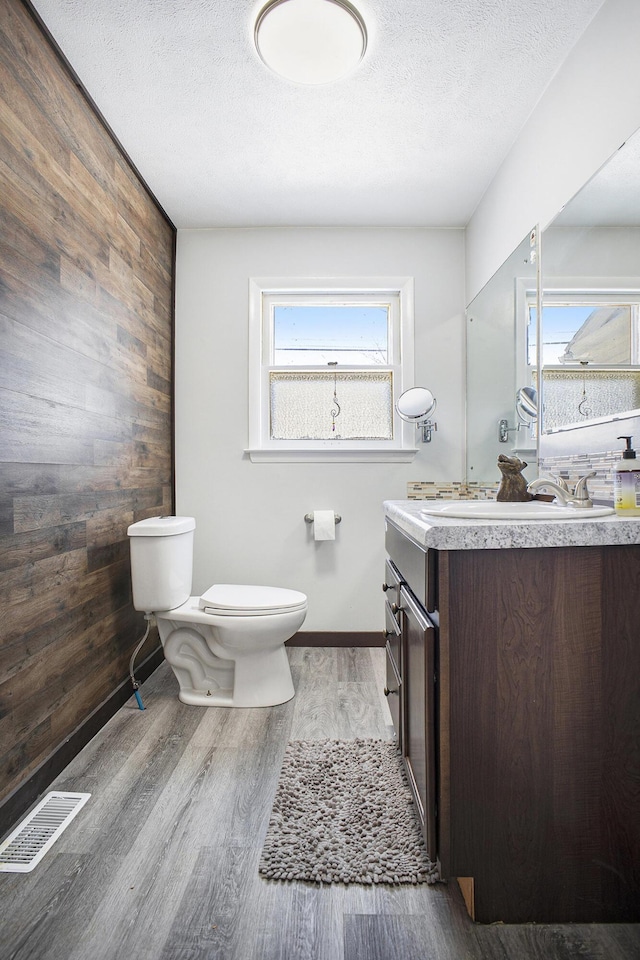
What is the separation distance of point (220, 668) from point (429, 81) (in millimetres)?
2353

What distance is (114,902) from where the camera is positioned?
1.21 meters

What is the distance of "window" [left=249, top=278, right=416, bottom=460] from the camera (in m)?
3.04

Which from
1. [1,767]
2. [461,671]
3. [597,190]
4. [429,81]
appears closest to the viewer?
[461,671]

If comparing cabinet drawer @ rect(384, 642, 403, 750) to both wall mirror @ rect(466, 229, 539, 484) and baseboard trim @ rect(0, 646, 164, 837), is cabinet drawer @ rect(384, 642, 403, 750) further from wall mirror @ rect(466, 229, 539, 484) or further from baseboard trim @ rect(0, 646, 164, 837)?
baseboard trim @ rect(0, 646, 164, 837)

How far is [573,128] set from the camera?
5.74ft

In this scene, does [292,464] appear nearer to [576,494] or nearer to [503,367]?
[503,367]

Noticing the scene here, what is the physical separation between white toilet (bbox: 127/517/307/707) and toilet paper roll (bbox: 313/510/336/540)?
1.95ft

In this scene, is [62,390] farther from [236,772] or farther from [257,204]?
[257,204]

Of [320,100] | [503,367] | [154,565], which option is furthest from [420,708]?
[320,100]

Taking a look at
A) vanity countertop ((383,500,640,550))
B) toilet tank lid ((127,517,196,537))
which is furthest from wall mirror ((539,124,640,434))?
toilet tank lid ((127,517,196,537))

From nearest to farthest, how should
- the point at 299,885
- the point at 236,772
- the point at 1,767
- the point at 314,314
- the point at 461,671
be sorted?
the point at 461,671 → the point at 299,885 → the point at 1,767 → the point at 236,772 → the point at 314,314

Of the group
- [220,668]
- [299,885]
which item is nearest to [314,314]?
[220,668]

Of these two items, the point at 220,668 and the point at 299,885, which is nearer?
the point at 299,885

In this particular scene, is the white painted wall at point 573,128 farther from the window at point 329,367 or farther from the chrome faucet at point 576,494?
the chrome faucet at point 576,494
